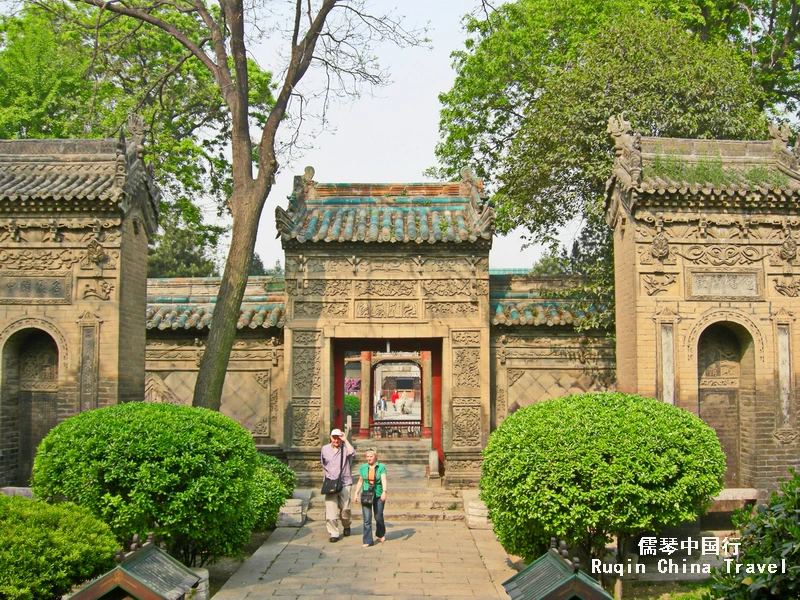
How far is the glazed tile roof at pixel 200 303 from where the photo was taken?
14.2 m

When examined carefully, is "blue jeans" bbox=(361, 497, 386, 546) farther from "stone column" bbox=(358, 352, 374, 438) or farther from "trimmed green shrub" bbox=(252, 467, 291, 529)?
"stone column" bbox=(358, 352, 374, 438)

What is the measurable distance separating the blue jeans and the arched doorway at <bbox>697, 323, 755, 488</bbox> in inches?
199

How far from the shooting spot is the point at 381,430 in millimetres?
24781

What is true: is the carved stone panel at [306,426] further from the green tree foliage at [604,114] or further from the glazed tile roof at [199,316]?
the green tree foliage at [604,114]

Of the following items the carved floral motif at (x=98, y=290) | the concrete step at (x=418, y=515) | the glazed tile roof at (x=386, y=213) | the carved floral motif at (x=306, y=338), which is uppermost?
the glazed tile roof at (x=386, y=213)

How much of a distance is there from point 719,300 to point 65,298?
989cm

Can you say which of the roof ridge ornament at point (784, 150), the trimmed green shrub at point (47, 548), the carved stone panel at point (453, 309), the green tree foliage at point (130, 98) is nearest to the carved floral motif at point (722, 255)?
the roof ridge ornament at point (784, 150)

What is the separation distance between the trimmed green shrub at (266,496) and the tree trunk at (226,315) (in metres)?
1.54

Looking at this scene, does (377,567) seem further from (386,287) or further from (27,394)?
(27,394)

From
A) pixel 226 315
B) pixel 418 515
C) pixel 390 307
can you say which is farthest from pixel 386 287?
pixel 418 515

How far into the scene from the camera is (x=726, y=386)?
1159 cm

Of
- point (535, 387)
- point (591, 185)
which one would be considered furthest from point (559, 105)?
point (535, 387)

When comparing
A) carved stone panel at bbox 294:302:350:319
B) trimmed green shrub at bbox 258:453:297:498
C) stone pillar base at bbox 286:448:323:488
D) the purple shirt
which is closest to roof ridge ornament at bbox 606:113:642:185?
carved stone panel at bbox 294:302:350:319

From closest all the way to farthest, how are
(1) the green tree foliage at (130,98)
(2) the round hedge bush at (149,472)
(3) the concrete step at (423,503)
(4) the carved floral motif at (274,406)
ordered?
(2) the round hedge bush at (149,472) → (3) the concrete step at (423,503) → (4) the carved floral motif at (274,406) → (1) the green tree foliage at (130,98)
